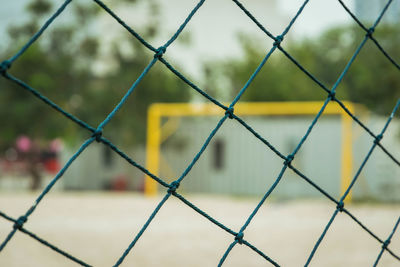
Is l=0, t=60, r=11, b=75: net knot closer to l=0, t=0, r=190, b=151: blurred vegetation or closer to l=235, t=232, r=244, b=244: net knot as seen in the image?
l=235, t=232, r=244, b=244: net knot

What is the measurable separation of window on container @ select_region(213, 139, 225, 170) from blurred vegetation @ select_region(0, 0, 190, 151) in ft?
3.38

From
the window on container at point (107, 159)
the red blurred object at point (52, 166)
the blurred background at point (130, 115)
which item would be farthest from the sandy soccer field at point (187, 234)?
the red blurred object at point (52, 166)

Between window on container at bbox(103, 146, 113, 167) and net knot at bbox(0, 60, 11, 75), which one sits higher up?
window on container at bbox(103, 146, 113, 167)

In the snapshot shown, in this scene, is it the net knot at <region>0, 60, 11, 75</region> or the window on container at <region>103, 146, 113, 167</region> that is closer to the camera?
the net knot at <region>0, 60, 11, 75</region>

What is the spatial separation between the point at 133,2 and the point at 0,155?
3793 mm

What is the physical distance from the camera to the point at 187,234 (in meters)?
3.44

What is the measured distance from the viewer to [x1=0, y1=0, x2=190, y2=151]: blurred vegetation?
7.07m

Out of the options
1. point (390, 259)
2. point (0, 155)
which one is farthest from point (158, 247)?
point (0, 155)

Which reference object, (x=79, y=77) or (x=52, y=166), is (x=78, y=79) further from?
(x=52, y=166)

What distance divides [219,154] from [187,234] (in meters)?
4.37

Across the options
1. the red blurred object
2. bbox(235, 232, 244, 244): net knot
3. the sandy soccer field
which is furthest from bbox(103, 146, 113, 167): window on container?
bbox(235, 232, 244, 244): net knot

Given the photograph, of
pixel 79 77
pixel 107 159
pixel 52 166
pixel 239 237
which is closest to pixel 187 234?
pixel 239 237

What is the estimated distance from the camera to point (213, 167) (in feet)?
25.3

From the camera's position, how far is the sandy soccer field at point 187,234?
2533mm
